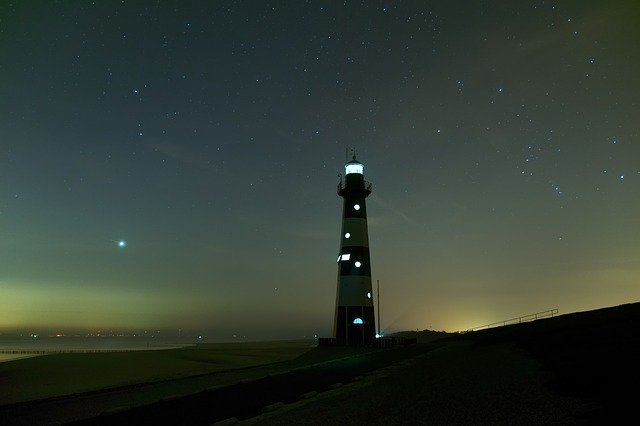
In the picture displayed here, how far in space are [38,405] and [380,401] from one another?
10.2 meters

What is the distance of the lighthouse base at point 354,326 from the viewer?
3622cm

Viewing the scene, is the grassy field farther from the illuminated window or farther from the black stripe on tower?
the illuminated window

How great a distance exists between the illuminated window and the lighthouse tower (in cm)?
172

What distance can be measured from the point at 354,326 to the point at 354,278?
3.79m

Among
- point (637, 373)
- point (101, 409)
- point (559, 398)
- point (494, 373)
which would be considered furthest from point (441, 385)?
point (101, 409)

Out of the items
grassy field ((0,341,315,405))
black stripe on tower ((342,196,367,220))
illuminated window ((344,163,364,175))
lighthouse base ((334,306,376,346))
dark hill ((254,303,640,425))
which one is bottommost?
grassy field ((0,341,315,405))

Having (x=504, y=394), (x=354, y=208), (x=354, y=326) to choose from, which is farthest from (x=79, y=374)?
(x=354, y=208)

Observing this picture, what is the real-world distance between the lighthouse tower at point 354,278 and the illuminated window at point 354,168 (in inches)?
67.7

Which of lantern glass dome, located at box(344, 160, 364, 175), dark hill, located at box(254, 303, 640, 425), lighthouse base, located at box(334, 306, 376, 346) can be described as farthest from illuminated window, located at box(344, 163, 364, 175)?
dark hill, located at box(254, 303, 640, 425)

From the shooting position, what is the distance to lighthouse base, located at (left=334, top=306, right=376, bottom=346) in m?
36.2

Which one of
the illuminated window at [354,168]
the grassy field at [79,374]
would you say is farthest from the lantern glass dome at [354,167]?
the grassy field at [79,374]

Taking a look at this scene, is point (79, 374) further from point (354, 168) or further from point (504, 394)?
point (354, 168)

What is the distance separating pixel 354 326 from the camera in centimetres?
3631

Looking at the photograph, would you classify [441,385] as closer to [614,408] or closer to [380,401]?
[380,401]
